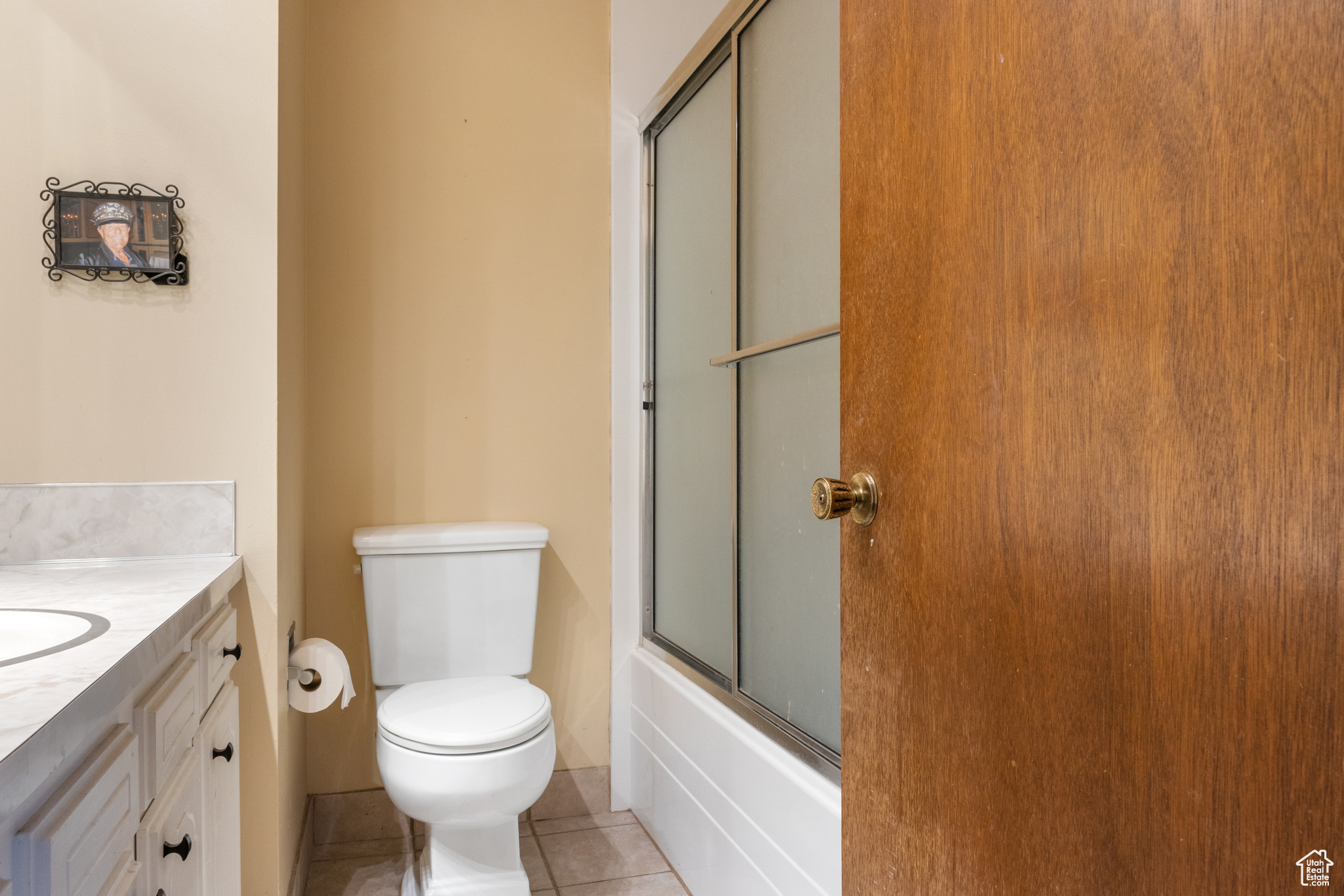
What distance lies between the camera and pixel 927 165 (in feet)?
2.43

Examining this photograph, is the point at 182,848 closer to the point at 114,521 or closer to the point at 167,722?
the point at 167,722

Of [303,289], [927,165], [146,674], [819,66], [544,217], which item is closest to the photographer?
[927,165]

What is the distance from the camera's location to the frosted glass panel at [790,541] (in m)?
1.40

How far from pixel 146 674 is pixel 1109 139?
1015 millimetres

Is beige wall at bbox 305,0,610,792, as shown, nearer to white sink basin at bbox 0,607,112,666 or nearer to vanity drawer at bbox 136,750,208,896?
vanity drawer at bbox 136,750,208,896

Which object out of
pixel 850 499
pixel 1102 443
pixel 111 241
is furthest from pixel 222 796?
pixel 1102 443

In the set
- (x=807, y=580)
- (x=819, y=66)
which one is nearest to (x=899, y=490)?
(x=807, y=580)

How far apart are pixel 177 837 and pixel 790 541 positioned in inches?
40.4

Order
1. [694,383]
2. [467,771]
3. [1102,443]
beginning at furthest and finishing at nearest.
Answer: [694,383]
[467,771]
[1102,443]

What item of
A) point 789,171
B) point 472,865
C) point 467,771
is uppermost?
point 789,171

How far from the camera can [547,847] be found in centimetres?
215

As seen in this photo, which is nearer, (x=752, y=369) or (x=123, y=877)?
(x=123, y=877)

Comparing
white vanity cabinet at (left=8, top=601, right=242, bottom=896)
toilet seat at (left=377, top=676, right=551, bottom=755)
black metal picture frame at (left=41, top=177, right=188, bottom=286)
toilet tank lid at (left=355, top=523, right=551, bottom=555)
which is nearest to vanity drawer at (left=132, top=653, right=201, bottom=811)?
white vanity cabinet at (left=8, top=601, right=242, bottom=896)

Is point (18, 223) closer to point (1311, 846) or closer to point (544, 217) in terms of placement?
point (544, 217)
